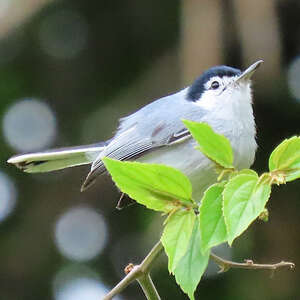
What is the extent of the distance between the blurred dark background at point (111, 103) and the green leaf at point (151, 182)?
75.2 inches

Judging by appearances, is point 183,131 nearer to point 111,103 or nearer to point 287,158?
point 287,158

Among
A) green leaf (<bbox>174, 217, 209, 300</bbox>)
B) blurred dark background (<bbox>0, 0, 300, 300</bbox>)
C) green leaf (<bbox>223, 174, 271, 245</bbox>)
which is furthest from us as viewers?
blurred dark background (<bbox>0, 0, 300, 300</bbox>)

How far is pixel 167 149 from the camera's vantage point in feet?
7.39

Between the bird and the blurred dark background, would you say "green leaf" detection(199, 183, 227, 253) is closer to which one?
the bird

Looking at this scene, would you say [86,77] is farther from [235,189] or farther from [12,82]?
[235,189]

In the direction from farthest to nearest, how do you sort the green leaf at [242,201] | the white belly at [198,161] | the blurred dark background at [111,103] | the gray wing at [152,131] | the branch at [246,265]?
the blurred dark background at [111,103]
the gray wing at [152,131]
the white belly at [198,161]
the branch at [246,265]
the green leaf at [242,201]

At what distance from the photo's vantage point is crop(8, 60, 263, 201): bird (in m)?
2.13

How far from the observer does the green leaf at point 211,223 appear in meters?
1.13

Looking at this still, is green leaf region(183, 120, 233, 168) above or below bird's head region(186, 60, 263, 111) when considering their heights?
above

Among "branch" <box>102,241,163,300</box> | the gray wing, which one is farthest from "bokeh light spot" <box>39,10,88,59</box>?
"branch" <box>102,241,163,300</box>

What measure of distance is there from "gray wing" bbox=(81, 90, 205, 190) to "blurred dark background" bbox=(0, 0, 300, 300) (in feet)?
2.38

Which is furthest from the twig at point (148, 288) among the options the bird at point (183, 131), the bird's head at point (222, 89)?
the bird's head at point (222, 89)

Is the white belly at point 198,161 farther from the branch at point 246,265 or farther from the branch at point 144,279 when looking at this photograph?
the branch at point 144,279

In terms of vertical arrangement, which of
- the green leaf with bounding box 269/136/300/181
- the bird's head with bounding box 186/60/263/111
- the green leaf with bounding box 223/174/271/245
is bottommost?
the bird's head with bounding box 186/60/263/111
